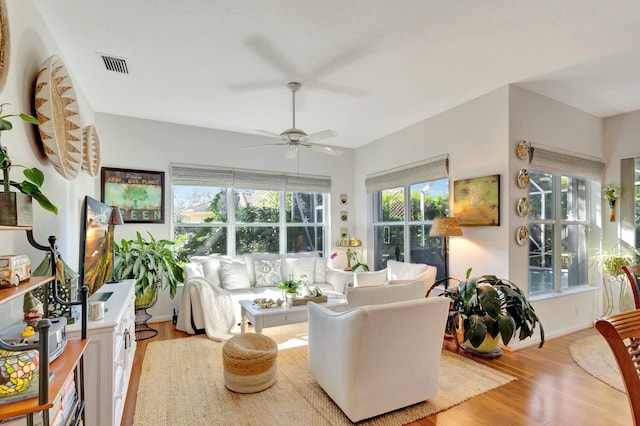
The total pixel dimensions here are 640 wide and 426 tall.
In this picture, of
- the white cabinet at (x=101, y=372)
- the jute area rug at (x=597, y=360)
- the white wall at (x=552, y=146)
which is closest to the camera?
the white cabinet at (x=101, y=372)

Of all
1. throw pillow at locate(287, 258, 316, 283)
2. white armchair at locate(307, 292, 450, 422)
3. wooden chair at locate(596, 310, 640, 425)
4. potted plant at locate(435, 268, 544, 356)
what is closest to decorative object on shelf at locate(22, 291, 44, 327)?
white armchair at locate(307, 292, 450, 422)

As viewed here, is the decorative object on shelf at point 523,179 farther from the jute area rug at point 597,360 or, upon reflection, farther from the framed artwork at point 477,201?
the jute area rug at point 597,360

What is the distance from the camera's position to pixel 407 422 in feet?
7.12

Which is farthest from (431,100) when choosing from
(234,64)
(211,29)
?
(211,29)

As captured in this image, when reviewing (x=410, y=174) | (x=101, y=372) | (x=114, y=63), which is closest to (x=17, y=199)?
(x=101, y=372)

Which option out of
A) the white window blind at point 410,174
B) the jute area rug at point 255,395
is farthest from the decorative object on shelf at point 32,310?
the white window blind at point 410,174

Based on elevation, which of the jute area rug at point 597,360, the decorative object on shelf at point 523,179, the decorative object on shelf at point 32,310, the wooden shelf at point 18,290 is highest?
the decorative object on shelf at point 523,179

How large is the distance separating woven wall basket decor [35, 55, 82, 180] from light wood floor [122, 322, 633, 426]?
184 centimetres

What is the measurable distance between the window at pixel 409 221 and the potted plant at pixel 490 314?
1.30 meters

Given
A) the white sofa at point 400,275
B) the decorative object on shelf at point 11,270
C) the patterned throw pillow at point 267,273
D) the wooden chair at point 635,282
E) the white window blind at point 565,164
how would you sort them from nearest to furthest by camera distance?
the decorative object on shelf at point 11,270, the wooden chair at point 635,282, the white window blind at point 565,164, the white sofa at point 400,275, the patterned throw pillow at point 267,273

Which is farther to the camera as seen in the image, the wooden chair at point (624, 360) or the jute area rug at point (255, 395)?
the jute area rug at point (255, 395)

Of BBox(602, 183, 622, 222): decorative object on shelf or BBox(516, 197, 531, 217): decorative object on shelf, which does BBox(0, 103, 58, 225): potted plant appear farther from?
BBox(602, 183, 622, 222): decorative object on shelf

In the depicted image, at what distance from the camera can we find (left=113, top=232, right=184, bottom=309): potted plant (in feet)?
12.4

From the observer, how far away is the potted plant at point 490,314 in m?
2.85
